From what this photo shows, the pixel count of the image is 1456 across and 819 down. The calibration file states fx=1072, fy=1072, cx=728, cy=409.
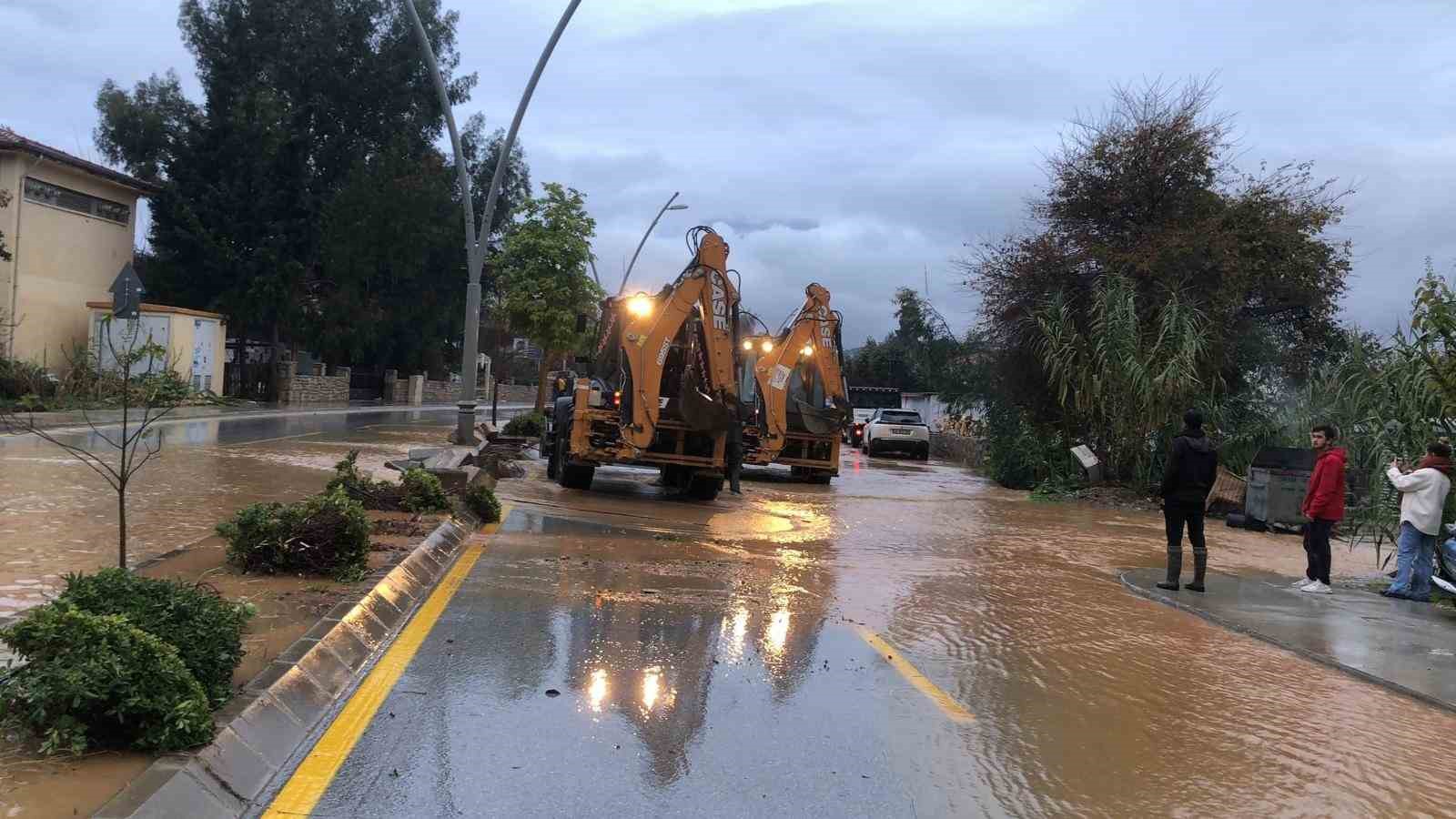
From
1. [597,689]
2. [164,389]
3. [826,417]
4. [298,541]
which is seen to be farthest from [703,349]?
[597,689]

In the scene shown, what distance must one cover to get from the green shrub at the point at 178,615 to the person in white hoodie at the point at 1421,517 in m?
9.72

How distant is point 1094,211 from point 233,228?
3057 centimetres

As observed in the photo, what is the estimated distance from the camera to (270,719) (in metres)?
4.71

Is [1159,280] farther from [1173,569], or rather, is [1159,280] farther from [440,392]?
[440,392]

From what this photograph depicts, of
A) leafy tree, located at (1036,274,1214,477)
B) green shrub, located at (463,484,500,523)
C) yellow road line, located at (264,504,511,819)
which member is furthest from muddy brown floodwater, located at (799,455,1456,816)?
leafy tree, located at (1036,274,1214,477)

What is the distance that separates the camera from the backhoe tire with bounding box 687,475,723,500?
647 inches

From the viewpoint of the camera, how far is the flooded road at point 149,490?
8219 mm

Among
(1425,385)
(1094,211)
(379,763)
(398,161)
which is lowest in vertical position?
(379,763)

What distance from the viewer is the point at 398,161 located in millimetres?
43500

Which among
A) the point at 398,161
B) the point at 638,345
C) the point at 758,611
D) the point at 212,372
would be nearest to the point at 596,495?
the point at 638,345

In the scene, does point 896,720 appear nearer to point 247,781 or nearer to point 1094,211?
point 247,781

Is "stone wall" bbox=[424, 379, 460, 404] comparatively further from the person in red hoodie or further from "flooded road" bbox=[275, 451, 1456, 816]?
the person in red hoodie

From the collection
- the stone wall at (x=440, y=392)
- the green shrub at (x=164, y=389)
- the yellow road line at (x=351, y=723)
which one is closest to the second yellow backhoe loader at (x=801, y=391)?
the yellow road line at (x=351, y=723)

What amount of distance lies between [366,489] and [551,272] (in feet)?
71.5
